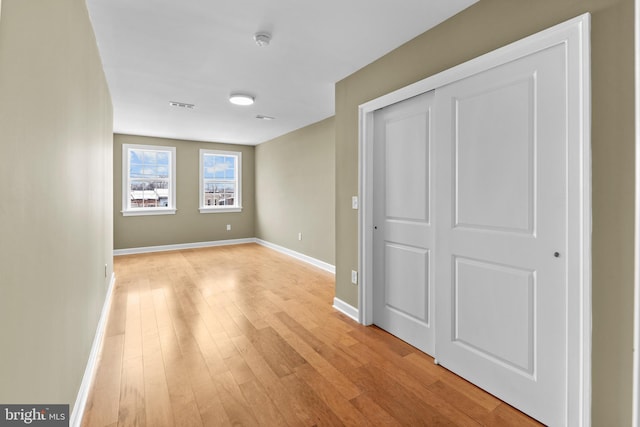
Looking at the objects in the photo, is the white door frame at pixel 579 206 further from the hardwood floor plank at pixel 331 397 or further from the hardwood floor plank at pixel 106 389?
the hardwood floor plank at pixel 106 389

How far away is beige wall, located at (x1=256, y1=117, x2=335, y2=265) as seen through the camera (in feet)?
16.1

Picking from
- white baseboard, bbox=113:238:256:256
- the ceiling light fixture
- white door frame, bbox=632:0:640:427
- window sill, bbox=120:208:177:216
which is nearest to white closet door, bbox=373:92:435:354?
white door frame, bbox=632:0:640:427

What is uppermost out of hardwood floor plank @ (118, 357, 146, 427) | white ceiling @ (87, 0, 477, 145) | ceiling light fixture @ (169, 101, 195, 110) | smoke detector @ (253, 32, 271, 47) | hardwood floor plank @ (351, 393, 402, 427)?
ceiling light fixture @ (169, 101, 195, 110)

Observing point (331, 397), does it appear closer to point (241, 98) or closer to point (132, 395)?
point (132, 395)

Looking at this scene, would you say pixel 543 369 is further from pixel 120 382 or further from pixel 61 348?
pixel 120 382

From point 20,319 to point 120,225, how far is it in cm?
589

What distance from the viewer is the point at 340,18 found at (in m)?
2.07

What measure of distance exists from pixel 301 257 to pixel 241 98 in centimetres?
304

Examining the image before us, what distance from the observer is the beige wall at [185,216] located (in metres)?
5.93

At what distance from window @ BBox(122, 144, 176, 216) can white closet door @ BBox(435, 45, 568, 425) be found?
5.99m

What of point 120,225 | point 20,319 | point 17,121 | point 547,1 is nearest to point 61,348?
point 20,319

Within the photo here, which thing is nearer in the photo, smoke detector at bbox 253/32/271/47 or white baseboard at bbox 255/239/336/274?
smoke detector at bbox 253/32/271/47

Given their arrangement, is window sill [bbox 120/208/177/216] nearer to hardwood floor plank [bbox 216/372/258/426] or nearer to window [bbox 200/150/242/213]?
window [bbox 200/150/242/213]

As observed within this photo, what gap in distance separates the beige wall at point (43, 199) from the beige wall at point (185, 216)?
471cm
